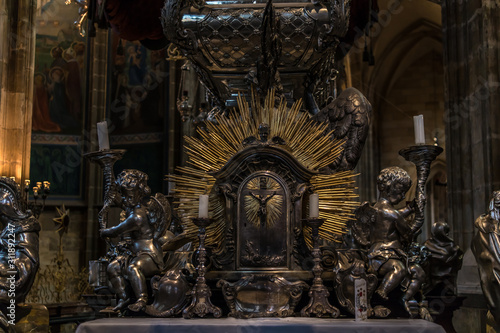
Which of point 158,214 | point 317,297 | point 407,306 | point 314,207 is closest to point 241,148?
point 158,214

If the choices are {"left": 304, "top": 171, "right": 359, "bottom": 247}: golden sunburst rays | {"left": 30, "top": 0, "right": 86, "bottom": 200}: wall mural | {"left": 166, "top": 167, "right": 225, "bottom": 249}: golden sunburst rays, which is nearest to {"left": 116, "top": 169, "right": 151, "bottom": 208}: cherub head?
{"left": 166, "top": 167, "right": 225, "bottom": 249}: golden sunburst rays

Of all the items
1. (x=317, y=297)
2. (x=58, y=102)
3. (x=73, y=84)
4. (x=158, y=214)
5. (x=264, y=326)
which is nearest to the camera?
(x=264, y=326)

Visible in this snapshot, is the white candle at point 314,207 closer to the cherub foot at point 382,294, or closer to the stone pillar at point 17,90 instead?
the cherub foot at point 382,294

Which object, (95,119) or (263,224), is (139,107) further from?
(263,224)

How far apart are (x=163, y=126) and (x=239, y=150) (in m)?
10.3

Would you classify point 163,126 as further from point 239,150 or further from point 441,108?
point 239,150

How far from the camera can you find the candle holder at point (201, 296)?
4754 millimetres

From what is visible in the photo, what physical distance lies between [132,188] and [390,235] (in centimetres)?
197

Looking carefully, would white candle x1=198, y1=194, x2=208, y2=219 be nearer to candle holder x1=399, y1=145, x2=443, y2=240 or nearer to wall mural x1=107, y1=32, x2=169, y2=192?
candle holder x1=399, y1=145, x2=443, y2=240

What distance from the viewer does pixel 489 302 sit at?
506 centimetres

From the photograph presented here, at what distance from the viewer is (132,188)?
16.8 ft

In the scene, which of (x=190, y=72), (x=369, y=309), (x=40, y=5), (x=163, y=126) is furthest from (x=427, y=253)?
(x=40, y=5)

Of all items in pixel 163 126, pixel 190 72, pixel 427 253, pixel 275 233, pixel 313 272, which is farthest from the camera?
A: pixel 163 126

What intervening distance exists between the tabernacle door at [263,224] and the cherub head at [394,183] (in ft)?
2.42
